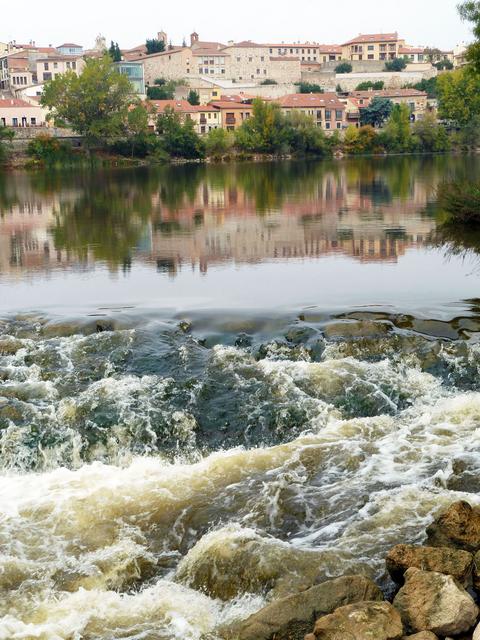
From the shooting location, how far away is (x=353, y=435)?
11.3 meters

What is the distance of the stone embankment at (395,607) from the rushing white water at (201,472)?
533 millimetres

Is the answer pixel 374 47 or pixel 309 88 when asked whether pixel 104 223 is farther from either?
pixel 374 47

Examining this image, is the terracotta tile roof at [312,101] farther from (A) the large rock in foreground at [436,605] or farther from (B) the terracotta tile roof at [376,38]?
(A) the large rock in foreground at [436,605]

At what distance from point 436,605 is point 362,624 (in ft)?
2.37

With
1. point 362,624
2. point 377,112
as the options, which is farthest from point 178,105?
point 362,624

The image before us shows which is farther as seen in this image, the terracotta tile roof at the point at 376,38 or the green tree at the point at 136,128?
the terracotta tile roof at the point at 376,38

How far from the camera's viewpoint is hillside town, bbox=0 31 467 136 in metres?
110

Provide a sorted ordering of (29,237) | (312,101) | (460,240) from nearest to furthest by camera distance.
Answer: (460,240) → (29,237) → (312,101)

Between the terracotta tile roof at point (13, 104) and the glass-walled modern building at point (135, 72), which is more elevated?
the glass-walled modern building at point (135, 72)

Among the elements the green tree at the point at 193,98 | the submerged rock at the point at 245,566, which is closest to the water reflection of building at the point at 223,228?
the submerged rock at the point at 245,566

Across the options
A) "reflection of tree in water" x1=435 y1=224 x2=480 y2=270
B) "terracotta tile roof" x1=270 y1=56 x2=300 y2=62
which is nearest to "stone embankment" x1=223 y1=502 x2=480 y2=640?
"reflection of tree in water" x1=435 y1=224 x2=480 y2=270

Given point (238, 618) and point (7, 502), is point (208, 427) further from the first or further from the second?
point (238, 618)

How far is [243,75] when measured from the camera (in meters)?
150

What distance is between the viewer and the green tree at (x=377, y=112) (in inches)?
4409
